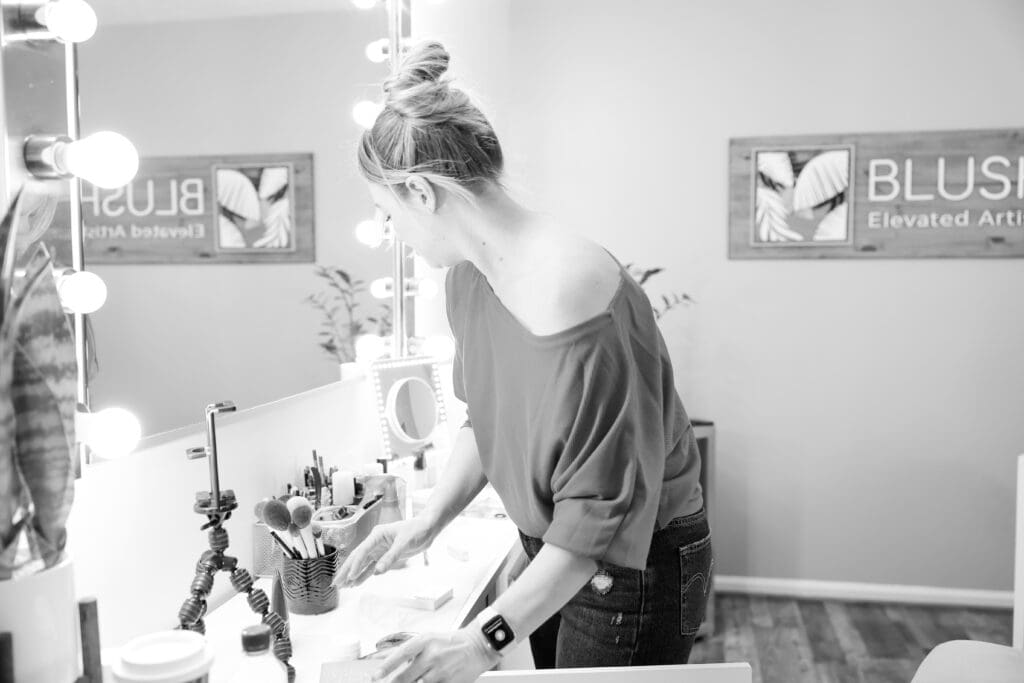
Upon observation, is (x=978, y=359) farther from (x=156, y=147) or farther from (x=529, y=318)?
(x=156, y=147)

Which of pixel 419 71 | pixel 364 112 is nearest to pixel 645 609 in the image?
pixel 419 71

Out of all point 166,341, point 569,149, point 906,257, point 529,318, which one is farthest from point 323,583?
point 906,257

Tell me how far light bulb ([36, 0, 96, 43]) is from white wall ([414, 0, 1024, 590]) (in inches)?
91.8

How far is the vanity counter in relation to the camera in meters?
1.27

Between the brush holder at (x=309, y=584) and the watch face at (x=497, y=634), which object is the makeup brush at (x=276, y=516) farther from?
the watch face at (x=497, y=634)

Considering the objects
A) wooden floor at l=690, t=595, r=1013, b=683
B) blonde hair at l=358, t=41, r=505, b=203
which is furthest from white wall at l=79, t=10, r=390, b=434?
wooden floor at l=690, t=595, r=1013, b=683

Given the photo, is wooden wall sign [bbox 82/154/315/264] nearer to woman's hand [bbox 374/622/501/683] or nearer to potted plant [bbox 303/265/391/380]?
potted plant [bbox 303/265/391/380]

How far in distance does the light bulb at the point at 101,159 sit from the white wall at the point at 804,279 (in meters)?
2.36

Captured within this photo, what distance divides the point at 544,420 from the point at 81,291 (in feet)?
2.16

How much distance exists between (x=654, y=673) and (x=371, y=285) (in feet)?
5.14

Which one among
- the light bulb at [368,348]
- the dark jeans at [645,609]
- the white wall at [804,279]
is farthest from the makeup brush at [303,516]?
the white wall at [804,279]

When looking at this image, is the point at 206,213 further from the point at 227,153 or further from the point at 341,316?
the point at 341,316

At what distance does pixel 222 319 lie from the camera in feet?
5.33

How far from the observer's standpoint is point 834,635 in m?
3.28
